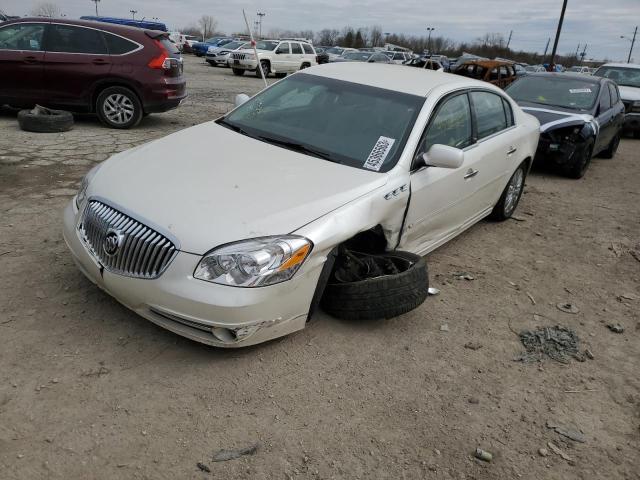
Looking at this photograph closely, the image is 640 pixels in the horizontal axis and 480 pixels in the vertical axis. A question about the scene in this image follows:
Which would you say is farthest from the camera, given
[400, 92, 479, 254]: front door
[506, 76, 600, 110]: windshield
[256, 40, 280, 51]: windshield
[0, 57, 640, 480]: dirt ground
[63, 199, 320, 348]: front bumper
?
[256, 40, 280, 51]: windshield

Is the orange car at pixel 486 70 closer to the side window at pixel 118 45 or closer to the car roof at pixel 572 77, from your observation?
the car roof at pixel 572 77

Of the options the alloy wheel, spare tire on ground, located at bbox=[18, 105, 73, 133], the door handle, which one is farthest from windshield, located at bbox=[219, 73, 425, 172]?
the alloy wheel

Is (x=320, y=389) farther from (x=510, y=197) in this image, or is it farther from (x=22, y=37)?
(x=22, y=37)

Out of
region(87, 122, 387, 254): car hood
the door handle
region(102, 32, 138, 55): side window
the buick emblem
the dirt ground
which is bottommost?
the dirt ground

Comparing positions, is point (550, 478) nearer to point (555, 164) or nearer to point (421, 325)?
point (421, 325)

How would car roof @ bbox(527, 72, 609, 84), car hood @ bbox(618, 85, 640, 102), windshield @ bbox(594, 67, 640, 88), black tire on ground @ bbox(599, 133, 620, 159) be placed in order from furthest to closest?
windshield @ bbox(594, 67, 640, 88) → car hood @ bbox(618, 85, 640, 102) → black tire on ground @ bbox(599, 133, 620, 159) → car roof @ bbox(527, 72, 609, 84)

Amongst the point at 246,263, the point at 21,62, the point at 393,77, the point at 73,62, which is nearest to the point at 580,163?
the point at 393,77

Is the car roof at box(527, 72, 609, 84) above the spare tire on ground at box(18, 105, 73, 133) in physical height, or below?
above

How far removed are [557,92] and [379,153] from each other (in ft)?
21.6

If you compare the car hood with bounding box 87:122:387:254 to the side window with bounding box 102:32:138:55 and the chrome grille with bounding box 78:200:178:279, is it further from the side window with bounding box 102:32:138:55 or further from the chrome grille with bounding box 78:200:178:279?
the side window with bounding box 102:32:138:55

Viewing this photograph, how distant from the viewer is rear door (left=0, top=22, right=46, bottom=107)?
8109 millimetres

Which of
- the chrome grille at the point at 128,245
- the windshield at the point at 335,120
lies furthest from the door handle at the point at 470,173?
the chrome grille at the point at 128,245

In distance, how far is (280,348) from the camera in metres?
3.17

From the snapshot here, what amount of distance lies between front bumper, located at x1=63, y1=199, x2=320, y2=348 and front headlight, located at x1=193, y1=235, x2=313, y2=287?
37mm
